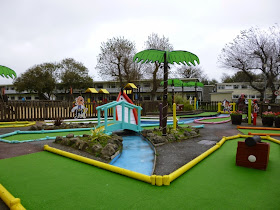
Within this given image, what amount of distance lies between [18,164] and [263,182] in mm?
4692

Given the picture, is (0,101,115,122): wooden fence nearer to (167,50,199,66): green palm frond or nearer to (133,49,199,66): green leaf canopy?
(133,49,199,66): green leaf canopy

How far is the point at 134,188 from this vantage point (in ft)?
10.4

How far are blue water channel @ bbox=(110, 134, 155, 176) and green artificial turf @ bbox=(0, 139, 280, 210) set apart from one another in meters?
1.12

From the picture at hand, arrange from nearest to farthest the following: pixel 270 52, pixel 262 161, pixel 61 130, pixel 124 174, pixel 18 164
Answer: pixel 124 174 < pixel 262 161 < pixel 18 164 < pixel 61 130 < pixel 270 52

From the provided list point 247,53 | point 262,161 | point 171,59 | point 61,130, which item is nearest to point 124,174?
point 262,161

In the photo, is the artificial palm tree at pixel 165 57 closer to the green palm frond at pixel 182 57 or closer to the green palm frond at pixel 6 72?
the green palm frond at pixel 182 57

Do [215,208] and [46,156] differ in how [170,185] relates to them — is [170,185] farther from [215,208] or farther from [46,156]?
[46,156]

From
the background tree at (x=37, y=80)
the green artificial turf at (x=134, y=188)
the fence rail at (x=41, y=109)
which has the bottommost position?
the green artificial turf at (x=134, y=188)

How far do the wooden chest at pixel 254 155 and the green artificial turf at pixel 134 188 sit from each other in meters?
0.12

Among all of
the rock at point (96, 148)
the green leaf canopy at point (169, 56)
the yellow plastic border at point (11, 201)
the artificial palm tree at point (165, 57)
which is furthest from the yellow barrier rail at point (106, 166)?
the green leaf canopy at point (169, 56)

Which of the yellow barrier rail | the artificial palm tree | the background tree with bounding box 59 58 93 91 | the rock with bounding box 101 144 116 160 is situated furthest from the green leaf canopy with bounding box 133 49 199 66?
the background tree with bounding box 59 58 93 91

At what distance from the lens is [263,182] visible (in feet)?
11.1

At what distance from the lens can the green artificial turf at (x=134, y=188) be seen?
106 inches

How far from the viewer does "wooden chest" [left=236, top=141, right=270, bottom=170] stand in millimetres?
3925
